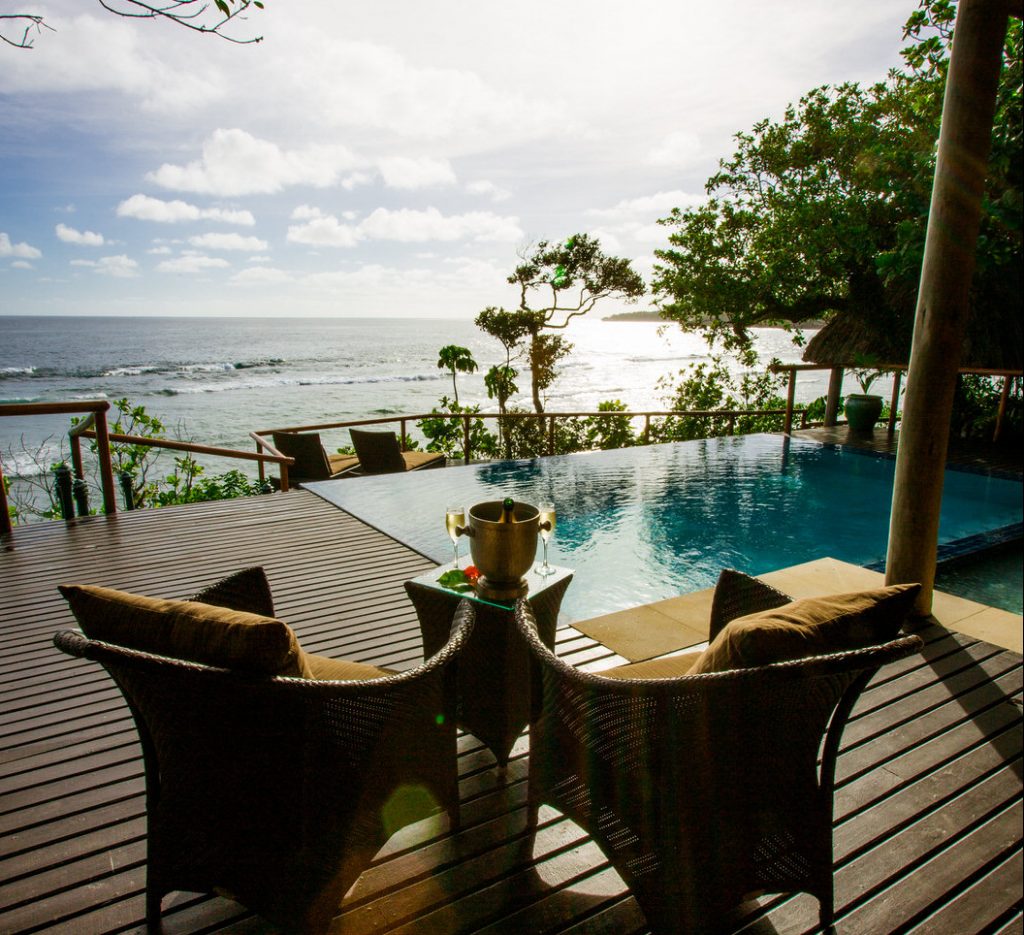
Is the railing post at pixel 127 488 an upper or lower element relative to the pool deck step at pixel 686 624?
upper

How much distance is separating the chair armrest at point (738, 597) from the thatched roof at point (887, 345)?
321 inches

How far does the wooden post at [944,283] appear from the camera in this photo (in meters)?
2.55

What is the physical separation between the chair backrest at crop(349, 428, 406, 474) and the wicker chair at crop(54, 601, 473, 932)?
20.2ft

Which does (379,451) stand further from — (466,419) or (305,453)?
(466,419)

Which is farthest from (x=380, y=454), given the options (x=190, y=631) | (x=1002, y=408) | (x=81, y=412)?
(x=1002, y=408)

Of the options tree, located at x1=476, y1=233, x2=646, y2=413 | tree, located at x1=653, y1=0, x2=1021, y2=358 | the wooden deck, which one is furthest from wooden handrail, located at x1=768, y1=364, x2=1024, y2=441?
the wooden deck

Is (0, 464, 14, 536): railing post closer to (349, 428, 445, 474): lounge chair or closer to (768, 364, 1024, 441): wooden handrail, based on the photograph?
(349, 428, 445, 474): lounge chair

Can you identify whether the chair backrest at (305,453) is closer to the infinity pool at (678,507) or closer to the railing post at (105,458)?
the infinity pool at (678,507)

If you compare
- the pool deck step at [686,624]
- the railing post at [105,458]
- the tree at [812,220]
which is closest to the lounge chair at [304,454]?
the railing post at [105,458]

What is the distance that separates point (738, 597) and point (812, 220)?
10056 mm

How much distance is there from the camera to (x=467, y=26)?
14.8 feet

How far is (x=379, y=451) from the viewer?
7.59 metres

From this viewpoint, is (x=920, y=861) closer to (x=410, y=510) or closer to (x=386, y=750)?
(x=386, y=750)

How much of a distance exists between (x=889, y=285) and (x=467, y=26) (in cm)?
749
